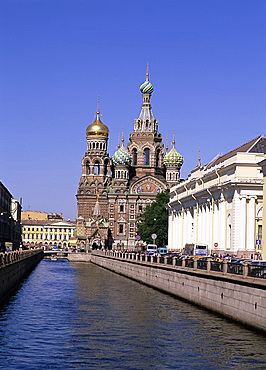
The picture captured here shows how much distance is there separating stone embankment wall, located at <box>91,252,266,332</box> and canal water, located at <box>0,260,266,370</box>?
0.55 meters

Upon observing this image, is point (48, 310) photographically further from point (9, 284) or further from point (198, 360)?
point (198, 360)

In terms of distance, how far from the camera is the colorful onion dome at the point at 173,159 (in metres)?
146

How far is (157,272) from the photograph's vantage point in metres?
49.7

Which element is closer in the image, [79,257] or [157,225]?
[157,225]

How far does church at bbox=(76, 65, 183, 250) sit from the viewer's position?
143875 millimetres

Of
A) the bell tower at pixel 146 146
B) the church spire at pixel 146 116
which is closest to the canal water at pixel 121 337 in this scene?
the bell tower at pixel 146 146

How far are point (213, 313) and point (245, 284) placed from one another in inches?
202

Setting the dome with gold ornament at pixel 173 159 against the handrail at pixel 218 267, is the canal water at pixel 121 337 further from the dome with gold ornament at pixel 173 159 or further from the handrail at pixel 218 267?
the dome with gold ornament at pixel 173 159

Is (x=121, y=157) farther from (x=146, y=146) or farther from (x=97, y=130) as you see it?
(x=97, y=130)

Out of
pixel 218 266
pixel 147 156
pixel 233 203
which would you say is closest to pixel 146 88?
pixel 147 156

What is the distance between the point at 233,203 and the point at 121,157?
84.0 m

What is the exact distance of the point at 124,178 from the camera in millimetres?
145875

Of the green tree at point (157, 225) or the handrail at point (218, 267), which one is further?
the green tree at point (157, 225)

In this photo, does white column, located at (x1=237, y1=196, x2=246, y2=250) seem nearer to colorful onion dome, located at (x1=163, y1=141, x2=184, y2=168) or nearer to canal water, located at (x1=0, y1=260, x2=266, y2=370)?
canal water, located at (x1=0, y1=260, x2=266, y2=370)
